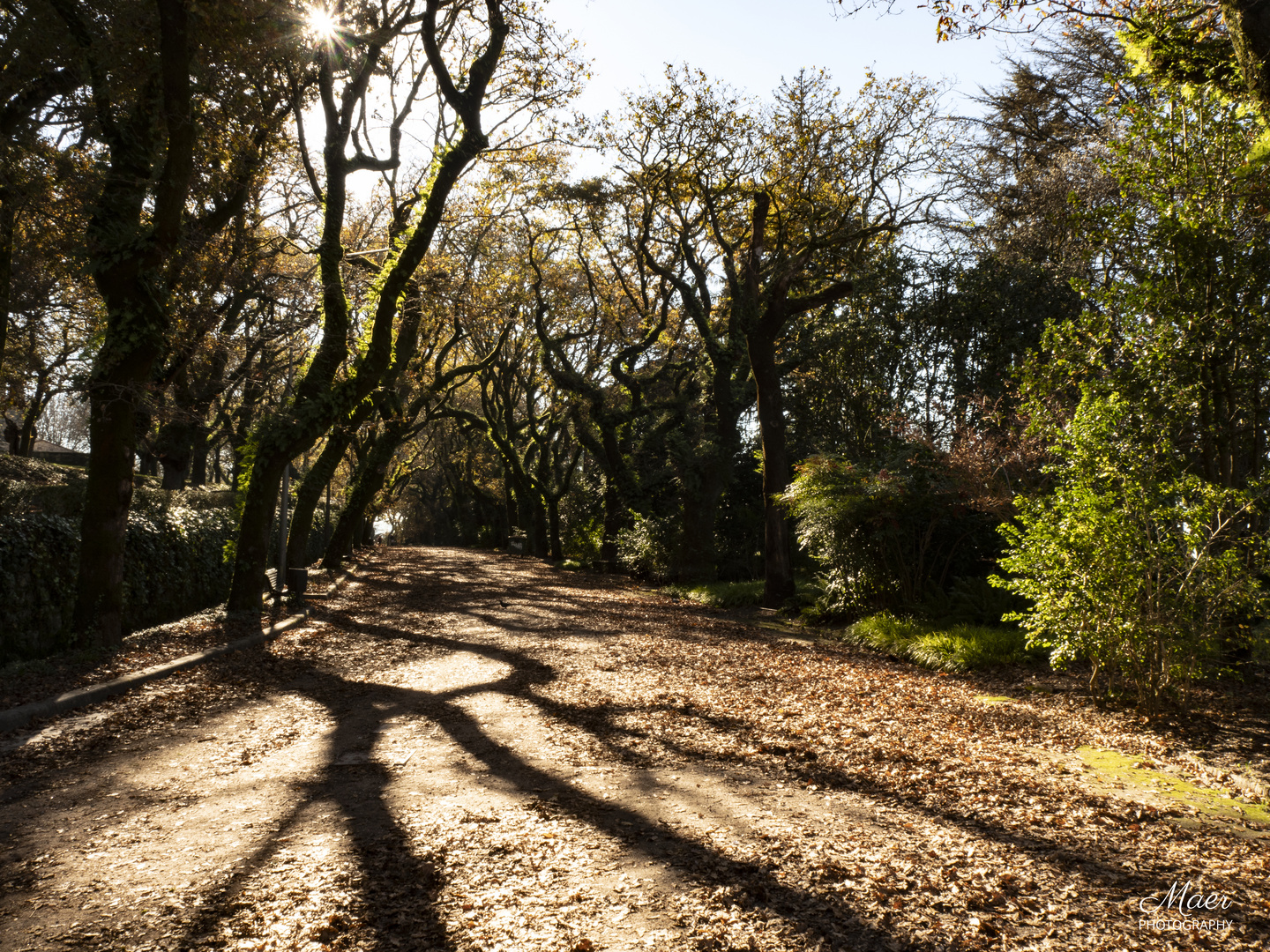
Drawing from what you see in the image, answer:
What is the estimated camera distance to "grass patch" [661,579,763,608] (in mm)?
14867

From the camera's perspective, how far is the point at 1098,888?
3324 mm

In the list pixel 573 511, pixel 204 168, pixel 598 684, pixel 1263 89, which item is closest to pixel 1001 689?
pixel 598 684

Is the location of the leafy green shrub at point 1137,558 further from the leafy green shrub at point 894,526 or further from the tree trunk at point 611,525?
the tree trunk at point 611,525

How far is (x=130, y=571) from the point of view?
31.3ft

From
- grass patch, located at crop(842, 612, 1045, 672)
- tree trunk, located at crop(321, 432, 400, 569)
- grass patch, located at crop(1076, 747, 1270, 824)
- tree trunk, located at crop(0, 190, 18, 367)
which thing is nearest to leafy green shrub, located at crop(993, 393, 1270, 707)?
grass patch, located at crop(1076, 747, 1270, 824)

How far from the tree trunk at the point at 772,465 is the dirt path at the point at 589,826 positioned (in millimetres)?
6156

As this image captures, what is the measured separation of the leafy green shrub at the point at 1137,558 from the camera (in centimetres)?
550

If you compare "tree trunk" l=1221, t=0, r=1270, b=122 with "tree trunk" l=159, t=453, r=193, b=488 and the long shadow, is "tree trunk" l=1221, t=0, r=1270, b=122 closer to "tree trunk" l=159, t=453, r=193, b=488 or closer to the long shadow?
the long shadow

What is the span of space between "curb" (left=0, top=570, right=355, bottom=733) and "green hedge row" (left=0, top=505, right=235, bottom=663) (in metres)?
1.20

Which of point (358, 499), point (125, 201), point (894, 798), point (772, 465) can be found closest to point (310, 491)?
point (358, 499)

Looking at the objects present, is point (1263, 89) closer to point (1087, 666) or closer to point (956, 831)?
point (956, 831)

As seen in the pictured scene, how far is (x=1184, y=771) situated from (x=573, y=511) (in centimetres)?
2935

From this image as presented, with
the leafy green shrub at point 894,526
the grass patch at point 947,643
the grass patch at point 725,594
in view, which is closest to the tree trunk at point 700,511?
the grass patch at point 725,594

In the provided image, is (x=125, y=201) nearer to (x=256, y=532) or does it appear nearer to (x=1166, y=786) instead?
(x=256, y=532)
